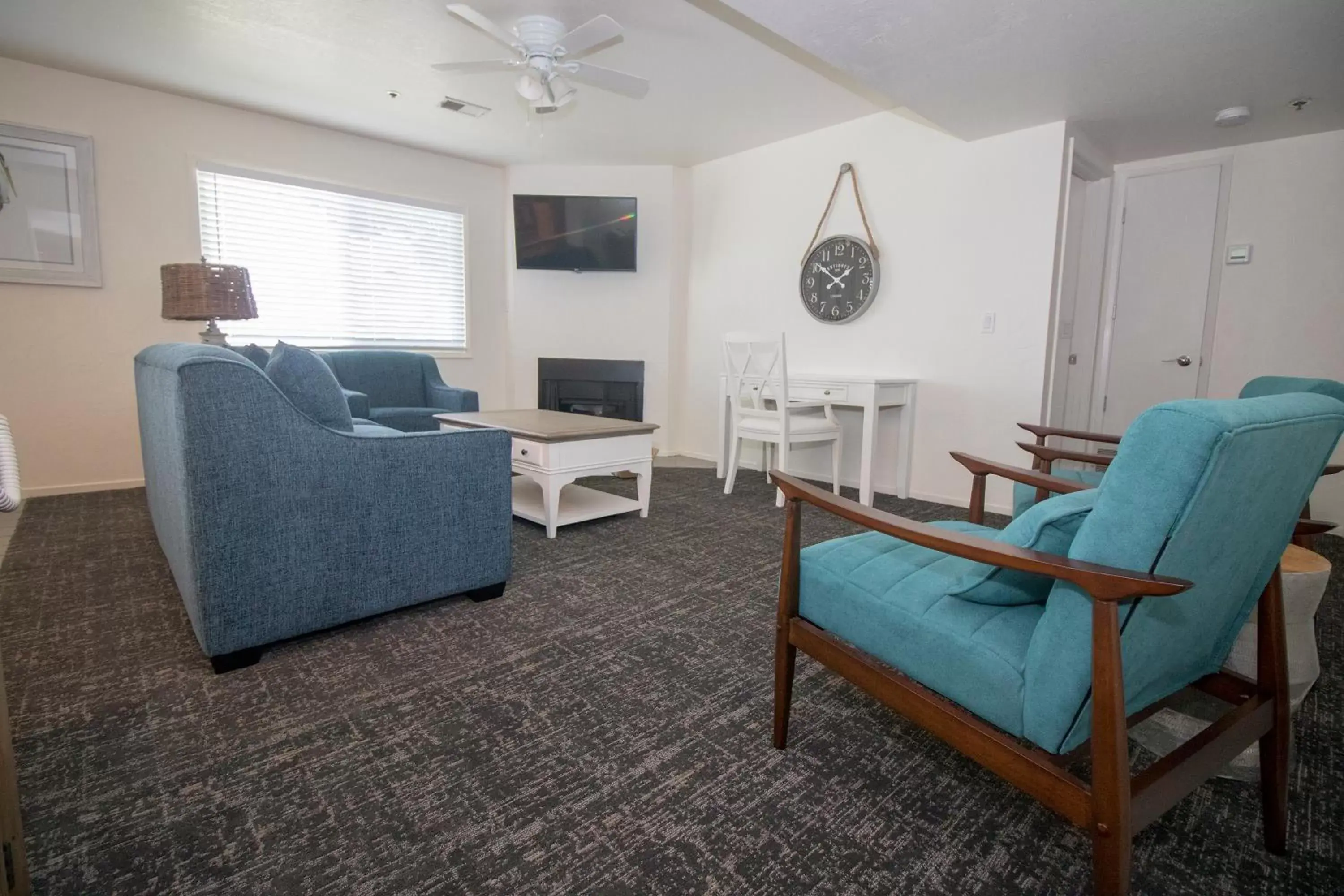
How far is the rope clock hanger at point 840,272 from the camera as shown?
4059mm

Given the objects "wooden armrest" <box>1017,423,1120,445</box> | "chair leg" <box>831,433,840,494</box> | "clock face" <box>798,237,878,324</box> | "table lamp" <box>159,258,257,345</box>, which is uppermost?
"clock face" <box>798,237,878,324</box>

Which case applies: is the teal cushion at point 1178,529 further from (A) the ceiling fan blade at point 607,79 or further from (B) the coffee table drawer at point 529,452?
(A) the ceiling fan blade at point 607,79

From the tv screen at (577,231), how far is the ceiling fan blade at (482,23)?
218cm

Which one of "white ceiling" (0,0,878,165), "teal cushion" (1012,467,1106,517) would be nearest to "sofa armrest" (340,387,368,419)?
"white ceiling" (0,0,878,165)

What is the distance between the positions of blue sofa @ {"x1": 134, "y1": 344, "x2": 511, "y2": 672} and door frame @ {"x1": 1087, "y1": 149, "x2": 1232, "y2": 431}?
4.01m

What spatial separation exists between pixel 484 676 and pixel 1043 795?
4.41 feet

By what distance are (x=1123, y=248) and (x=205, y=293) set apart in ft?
17.8

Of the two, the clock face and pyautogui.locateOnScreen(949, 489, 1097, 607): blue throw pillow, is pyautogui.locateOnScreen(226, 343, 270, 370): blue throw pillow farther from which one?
the clock face

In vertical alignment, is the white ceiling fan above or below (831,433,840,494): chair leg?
above

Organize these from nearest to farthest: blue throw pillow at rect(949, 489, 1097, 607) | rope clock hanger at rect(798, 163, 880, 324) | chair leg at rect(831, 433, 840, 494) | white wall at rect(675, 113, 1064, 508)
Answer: blue throw pillow at rect(949, 489, 1097, 607) < white wall at rect(675, 113, 1064, 508) < chair leg at rect(831, 433, 840, 494) < rope clock hanger at rect(798, 163, 880, 324)

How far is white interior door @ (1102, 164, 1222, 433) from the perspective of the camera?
3709 mm

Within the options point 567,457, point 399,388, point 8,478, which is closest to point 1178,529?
point 8,478

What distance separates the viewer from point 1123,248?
397 cm

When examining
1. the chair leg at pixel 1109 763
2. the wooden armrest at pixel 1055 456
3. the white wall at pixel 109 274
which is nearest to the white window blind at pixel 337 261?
the white wall at pixel 109 274
